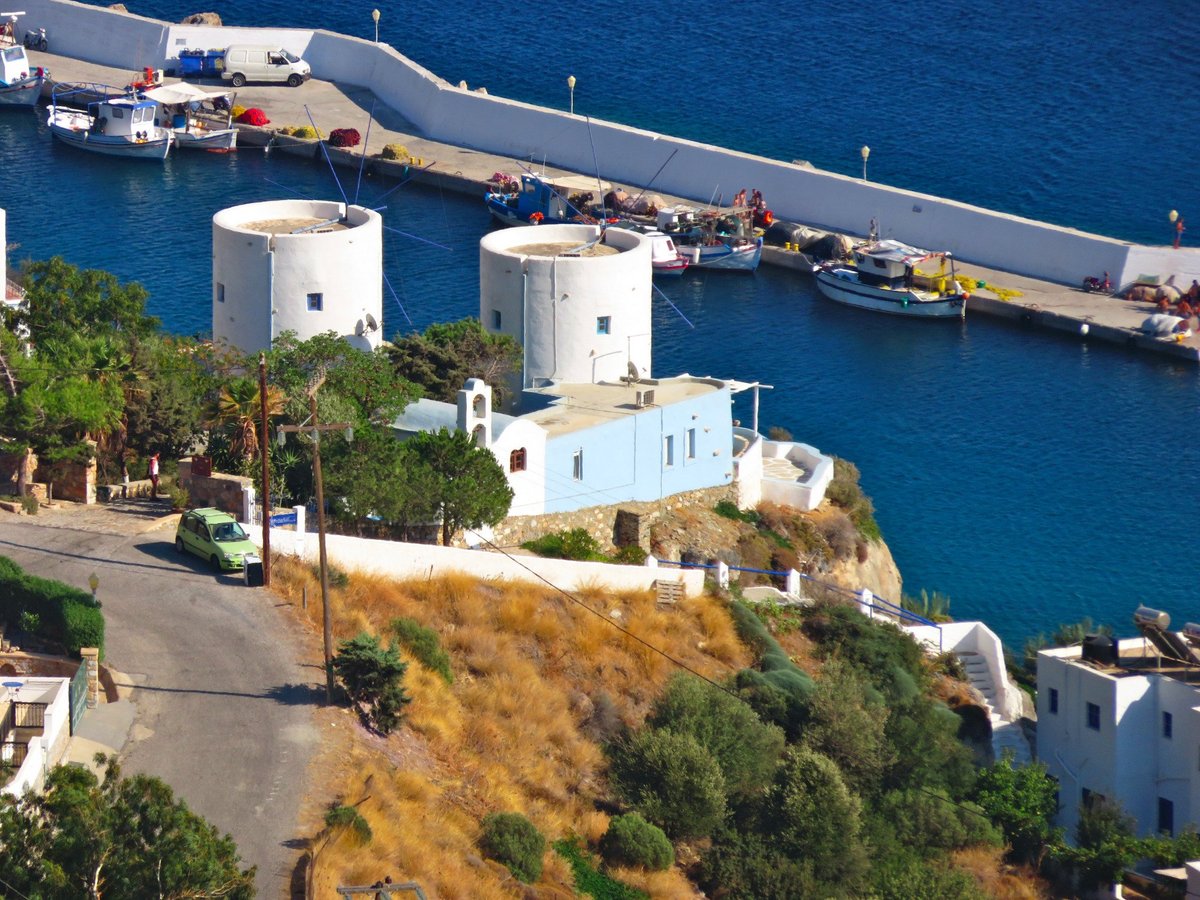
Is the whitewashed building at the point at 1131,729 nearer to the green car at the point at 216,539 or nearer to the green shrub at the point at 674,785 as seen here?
the green shrub at the point at 674,785

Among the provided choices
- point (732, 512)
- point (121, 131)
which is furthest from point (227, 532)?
point (121, 131)

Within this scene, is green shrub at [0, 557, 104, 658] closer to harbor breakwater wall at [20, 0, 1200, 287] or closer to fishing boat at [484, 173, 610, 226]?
fishing boat at [484, 173, 610, 226]

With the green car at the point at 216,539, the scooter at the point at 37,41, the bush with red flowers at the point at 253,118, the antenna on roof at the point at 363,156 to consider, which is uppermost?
the scooter at the point at 37,41

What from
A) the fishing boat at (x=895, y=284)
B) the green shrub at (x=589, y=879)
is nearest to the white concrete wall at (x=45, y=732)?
the green shrub at (x=589, y=879)

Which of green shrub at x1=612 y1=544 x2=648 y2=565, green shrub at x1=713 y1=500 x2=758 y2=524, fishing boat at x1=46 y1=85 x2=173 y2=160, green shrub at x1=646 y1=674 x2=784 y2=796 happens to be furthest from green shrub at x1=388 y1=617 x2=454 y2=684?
fishing boat at x1=46 y1=85 x2=173 y2=160

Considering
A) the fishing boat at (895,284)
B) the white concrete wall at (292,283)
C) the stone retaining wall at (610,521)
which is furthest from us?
the fishing boat at (895,284)

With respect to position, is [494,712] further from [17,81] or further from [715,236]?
[17,81]

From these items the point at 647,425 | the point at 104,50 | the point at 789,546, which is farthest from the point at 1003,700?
the point at 104,50

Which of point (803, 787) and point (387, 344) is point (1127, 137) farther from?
point (803, 787)
